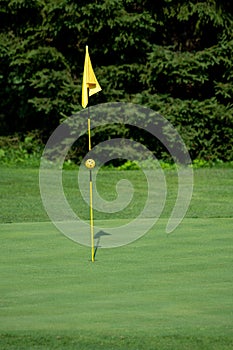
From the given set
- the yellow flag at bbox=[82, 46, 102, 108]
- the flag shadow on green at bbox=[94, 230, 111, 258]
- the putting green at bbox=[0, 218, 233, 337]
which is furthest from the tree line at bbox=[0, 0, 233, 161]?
the yellow flag at bbox=[82, 46, 102, 108]

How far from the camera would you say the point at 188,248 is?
1034cm

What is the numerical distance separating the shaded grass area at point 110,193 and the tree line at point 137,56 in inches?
61.1

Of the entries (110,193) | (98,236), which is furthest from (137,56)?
(98,236)

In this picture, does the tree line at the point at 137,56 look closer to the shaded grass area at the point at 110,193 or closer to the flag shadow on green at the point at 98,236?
the shaded grass area at the point at 110,193

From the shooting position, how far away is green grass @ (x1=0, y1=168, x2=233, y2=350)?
6441 mm

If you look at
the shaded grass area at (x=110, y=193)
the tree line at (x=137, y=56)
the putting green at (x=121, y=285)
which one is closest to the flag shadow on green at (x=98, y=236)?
the putting green at (x=121, y=285)

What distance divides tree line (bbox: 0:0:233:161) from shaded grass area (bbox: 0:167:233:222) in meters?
1.55

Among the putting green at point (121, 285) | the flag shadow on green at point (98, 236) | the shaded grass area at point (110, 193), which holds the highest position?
the putting green at point (121, 285)

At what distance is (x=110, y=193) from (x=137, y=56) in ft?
20.0

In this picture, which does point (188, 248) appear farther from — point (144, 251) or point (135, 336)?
point (135, 336)

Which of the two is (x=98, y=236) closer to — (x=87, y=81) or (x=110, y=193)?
(x=87, y=81)

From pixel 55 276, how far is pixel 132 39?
13.8 metres

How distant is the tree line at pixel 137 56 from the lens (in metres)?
22.1

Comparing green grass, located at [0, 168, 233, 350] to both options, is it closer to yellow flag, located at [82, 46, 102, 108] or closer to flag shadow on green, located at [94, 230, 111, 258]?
flag shadow on green, located at [94, 230, 111, 258]
